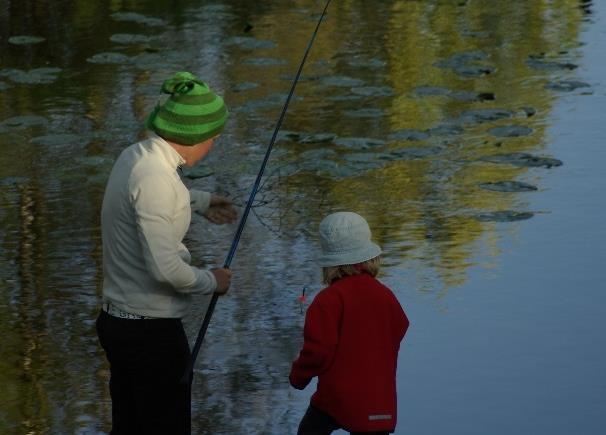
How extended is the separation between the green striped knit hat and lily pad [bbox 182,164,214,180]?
14.0 feet

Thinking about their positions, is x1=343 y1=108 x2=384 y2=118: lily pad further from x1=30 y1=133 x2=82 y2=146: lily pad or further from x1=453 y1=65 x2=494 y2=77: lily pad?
x1=30 y1=133 x2=82 y2=146: lily pad

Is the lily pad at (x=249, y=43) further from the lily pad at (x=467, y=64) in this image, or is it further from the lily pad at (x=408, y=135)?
the lily pad at (x=408, y=135)

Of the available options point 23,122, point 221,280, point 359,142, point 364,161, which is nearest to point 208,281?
point 221,280

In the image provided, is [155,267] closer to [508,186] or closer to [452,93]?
[508,186]

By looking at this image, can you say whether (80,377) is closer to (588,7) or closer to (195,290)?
(195,290)

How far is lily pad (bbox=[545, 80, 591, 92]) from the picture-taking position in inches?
412

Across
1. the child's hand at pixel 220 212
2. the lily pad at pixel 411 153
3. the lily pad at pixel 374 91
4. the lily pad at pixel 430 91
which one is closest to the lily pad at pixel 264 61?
the lily pad at pixel 374 91

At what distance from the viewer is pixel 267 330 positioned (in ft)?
20.9

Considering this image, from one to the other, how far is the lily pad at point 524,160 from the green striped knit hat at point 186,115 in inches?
176

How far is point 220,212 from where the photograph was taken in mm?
4973

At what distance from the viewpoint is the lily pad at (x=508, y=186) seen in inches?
325

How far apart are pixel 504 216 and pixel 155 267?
3.73m

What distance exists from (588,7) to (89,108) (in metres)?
5.24

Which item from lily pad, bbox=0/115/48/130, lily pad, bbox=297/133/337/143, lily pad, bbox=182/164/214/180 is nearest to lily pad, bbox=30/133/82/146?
lily pad, bbox=0/115/48/130
